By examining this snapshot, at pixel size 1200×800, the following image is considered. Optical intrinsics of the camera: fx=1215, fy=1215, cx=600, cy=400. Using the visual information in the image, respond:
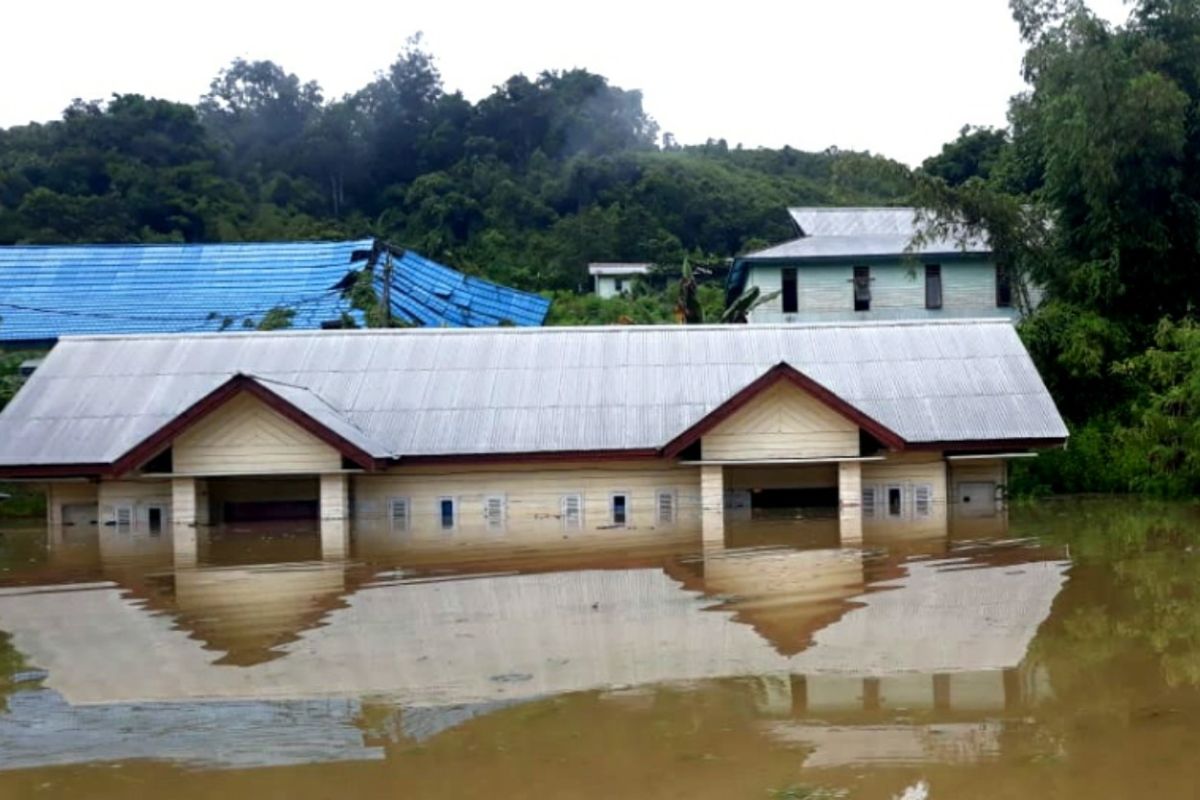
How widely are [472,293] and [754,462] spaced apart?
68.1 ft

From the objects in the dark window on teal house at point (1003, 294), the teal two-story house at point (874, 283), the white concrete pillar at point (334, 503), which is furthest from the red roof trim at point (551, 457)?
the dark window on teal house at point (1003, 294)

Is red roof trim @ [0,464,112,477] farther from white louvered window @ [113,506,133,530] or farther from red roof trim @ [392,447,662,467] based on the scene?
red roof trim @ [392,447,662,467]

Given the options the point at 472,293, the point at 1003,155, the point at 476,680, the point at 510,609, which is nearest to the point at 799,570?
the point at 510,609

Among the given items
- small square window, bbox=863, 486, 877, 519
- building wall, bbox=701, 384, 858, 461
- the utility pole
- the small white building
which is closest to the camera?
building wall, bbox=701, 384, 858, 461

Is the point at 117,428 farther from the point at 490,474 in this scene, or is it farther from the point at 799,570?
the point at 799,570

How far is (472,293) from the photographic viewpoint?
139ft

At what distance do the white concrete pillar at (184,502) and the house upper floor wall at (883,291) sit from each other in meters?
20.7

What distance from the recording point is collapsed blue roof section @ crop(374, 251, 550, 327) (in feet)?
128

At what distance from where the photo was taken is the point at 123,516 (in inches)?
971

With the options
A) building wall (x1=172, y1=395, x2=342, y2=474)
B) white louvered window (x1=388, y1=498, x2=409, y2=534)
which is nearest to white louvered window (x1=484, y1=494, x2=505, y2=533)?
white louvered window (x1=388, y1=498, x2=409, y2=534)

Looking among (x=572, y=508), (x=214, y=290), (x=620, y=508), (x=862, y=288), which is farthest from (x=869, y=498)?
(x=214, y=290)

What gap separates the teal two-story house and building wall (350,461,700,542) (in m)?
15.3

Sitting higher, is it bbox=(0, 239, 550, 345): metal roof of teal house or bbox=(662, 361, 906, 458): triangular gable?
bbox=(0, 239, 550, 345): metal roof of teal house

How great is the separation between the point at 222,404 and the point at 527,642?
13.6 m
